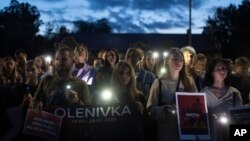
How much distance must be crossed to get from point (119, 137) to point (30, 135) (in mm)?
1268

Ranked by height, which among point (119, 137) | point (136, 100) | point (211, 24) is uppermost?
point (211, 24)

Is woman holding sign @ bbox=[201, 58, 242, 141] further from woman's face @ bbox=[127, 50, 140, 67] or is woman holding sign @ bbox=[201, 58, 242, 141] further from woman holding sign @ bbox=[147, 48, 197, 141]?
woman's face @ bbox=[127, 50, 140, 67]

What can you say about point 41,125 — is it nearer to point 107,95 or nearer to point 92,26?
point 107,95

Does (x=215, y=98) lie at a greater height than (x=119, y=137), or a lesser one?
greater

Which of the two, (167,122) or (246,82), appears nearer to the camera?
(167,122)

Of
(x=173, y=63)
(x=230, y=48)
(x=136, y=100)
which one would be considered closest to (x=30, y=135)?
(x=136, y=100)

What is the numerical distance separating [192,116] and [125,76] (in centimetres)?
149

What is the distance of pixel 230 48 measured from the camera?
240ft

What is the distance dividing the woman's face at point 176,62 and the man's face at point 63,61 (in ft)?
4.99

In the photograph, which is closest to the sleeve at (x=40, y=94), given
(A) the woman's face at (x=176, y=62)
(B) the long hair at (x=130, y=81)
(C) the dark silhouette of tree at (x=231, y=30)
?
(B) the long hair at (x=130, y=81)

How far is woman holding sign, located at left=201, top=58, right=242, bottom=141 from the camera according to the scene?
265 inches

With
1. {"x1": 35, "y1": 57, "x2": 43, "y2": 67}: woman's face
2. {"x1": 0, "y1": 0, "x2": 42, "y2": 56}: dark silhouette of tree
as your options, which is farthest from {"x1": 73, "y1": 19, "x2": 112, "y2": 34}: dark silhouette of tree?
{"x1": 35, "y1": 57, "x2": 43, "y2": 67}: woman's face

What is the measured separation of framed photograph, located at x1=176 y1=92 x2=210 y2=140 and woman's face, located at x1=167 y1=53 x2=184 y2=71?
659mm

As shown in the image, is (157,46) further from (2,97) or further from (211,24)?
(2,97)
